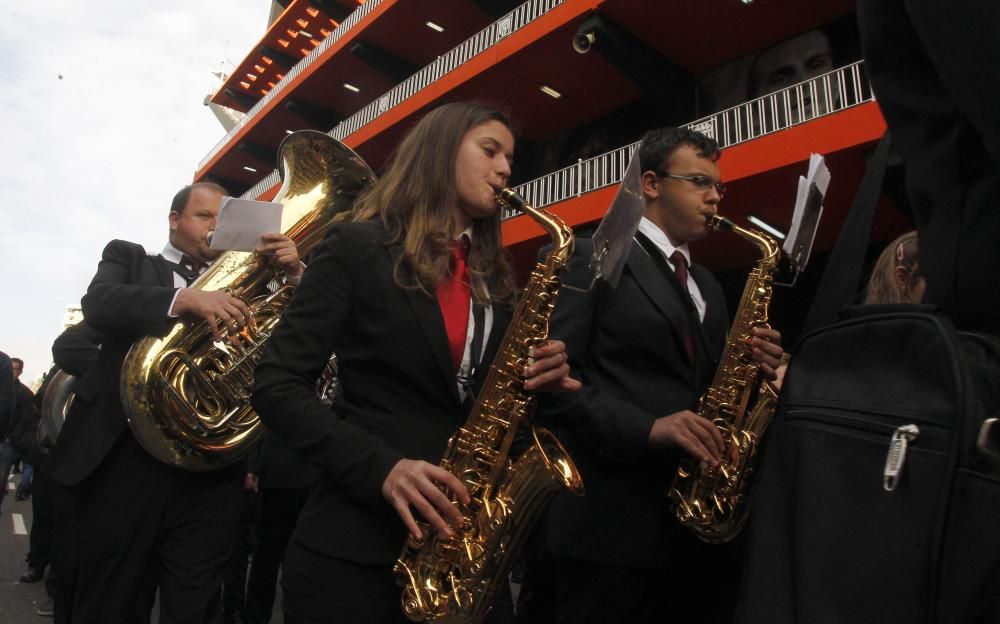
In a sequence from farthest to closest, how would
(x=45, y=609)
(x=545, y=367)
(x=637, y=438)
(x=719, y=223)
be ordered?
(x=45, y=609) → (x=719, y=223) → (x=637, y=438) → (x=545, y=367)

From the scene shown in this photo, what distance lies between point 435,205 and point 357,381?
0.57 metres

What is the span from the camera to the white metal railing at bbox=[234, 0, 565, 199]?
12.4m

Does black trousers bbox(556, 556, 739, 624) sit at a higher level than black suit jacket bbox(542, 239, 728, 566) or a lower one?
lower

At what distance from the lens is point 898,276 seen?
247cm

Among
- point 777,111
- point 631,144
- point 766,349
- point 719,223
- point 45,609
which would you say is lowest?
point 45,609

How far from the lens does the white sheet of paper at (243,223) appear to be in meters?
2.45

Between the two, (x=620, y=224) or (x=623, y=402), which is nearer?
(x=620, y=224)

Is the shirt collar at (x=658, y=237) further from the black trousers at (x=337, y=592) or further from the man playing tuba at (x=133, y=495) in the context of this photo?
the black trousers at (x=337, y=592)

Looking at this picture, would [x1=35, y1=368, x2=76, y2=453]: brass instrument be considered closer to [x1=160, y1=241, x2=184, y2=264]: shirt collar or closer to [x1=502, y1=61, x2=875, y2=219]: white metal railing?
[x1=160, y1=241, x2=184, y2=264]: shirt collar

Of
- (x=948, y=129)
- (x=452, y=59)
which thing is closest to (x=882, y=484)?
(x=948, y=129)

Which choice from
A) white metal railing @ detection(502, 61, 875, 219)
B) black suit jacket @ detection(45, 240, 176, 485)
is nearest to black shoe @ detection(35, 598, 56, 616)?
black suit jacket @ detection(45, 240, 176, 485)

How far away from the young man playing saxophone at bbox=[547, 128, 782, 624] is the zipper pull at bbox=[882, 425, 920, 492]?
1.09 metres

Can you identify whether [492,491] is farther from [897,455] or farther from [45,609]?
[45,609]

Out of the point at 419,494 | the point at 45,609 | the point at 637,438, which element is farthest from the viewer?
the point at 45,609
